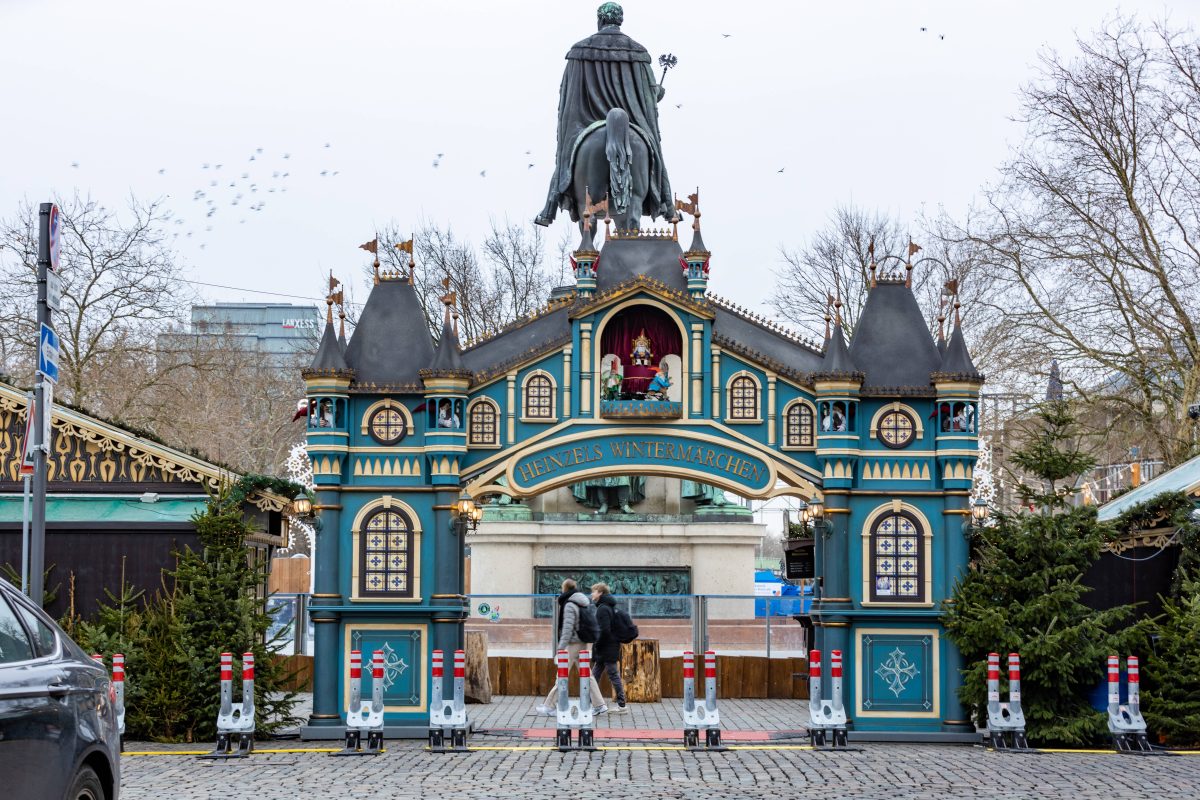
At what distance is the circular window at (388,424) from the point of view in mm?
21672

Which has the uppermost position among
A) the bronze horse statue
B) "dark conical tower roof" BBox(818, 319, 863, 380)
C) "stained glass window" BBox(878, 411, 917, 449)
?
the bronze horse statue

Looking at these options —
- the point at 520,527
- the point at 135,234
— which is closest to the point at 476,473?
the point at 520,527

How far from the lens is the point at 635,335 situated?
22438 mm

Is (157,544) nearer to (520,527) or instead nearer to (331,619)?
(331,619)

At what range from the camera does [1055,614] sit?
20406 mm

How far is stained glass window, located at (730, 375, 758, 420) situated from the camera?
21812 mm

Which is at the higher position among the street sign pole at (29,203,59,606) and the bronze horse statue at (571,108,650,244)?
the bronze horse statue at (571,108,650,244)

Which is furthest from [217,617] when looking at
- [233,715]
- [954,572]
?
[954,572]

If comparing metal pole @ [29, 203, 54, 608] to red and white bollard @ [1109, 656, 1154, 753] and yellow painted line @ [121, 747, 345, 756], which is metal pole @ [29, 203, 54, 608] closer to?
yellow painted line @ [121, 747, 345, 756]

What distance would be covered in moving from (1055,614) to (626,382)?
5980 mm

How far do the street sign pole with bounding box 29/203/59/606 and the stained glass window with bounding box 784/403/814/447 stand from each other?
30.1 feet

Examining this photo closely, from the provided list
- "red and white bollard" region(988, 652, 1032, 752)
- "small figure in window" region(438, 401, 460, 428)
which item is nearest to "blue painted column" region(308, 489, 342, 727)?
"small figure in window" region(438, 401, 460, 428)

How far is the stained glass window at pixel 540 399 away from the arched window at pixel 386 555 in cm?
208

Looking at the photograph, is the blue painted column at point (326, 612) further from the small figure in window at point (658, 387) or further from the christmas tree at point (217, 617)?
the small figure in window at point (658, 387)
